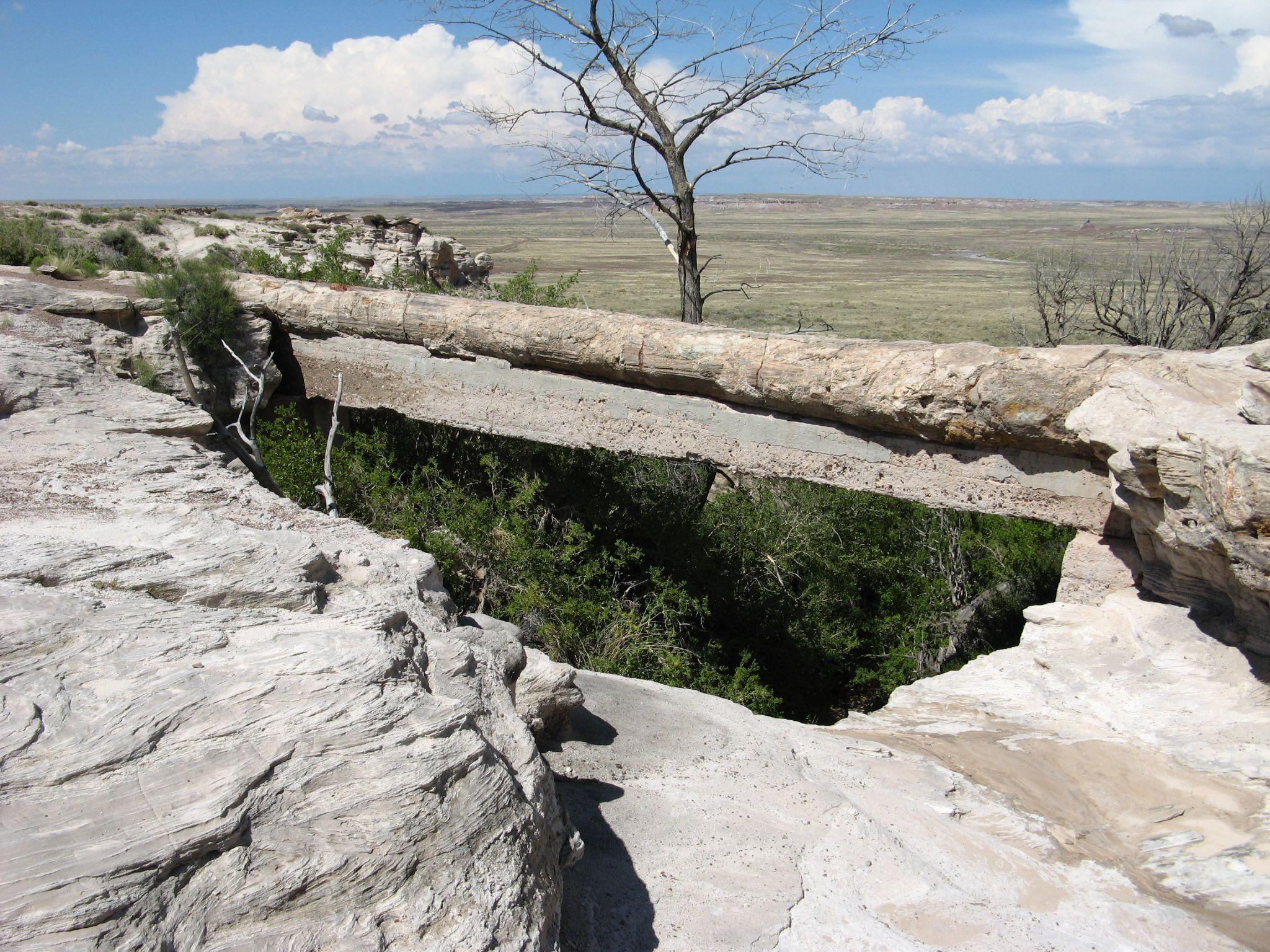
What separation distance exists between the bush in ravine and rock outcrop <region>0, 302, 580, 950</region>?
12.3ft

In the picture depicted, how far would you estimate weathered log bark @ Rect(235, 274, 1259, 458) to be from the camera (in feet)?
14.6

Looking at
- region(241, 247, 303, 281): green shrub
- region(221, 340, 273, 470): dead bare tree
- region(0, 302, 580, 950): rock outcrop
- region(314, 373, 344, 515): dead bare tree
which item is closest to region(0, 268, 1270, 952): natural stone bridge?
region(0, 302, 580, 950): rock outcrop

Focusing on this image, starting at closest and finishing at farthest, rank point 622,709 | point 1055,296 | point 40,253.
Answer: point 622,709 < point 40,253 < point 1055,296

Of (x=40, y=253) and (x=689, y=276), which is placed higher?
(x=40, y=253)

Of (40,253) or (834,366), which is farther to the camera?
(40,253)

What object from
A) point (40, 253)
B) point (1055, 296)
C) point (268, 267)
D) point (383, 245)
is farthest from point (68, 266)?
point (1055, 296)

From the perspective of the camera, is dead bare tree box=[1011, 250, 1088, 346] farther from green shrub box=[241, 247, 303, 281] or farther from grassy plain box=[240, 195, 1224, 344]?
green shrub box=[241, 247, 303, 281]

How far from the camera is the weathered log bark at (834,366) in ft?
14.6

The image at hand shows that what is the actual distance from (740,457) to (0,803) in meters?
4.15

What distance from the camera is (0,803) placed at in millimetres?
1943

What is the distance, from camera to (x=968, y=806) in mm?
3525

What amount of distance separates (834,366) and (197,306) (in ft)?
16.0

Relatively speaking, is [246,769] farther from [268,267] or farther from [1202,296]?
[1202,296]

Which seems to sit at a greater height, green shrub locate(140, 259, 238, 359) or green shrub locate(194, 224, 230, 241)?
green shrub locate(194, 224, 230, 241)
